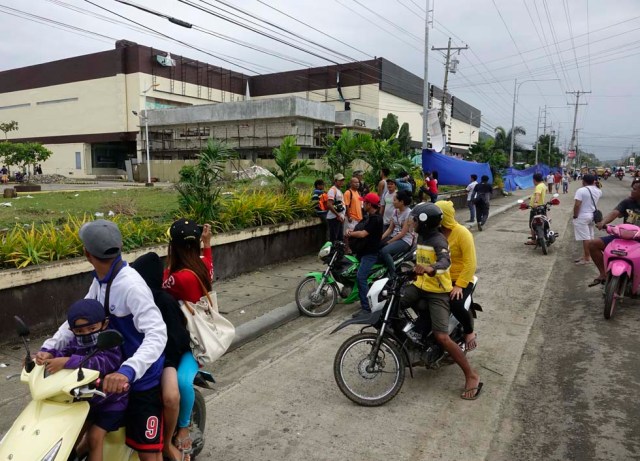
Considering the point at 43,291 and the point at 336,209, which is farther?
the point at 336,209

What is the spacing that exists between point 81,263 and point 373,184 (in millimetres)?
9767

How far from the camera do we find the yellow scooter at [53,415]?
2.01 m

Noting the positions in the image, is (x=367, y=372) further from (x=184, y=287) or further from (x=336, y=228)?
(x=336, y=228)

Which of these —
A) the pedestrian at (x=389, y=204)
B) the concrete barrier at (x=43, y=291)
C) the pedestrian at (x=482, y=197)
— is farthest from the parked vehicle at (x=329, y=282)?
the pedestrian at (x=482, y=197)

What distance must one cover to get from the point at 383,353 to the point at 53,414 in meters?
2.62

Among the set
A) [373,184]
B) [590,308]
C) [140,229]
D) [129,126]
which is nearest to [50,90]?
[129,126]

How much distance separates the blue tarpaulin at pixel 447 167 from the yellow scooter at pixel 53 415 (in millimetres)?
19376

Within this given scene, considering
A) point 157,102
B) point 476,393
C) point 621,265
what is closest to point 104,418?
point 476,393

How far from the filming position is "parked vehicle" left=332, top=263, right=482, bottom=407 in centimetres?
405

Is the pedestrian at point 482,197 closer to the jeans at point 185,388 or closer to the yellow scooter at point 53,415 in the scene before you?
the jeans at point 185,388

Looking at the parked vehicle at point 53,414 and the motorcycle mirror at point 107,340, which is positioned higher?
the motorcycle mirror at point 107,340

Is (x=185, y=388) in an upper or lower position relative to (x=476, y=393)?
upper

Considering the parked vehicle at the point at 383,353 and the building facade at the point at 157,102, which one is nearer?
the parked vehicle at the point at 383,353

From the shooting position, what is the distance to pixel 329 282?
682 centimetres
